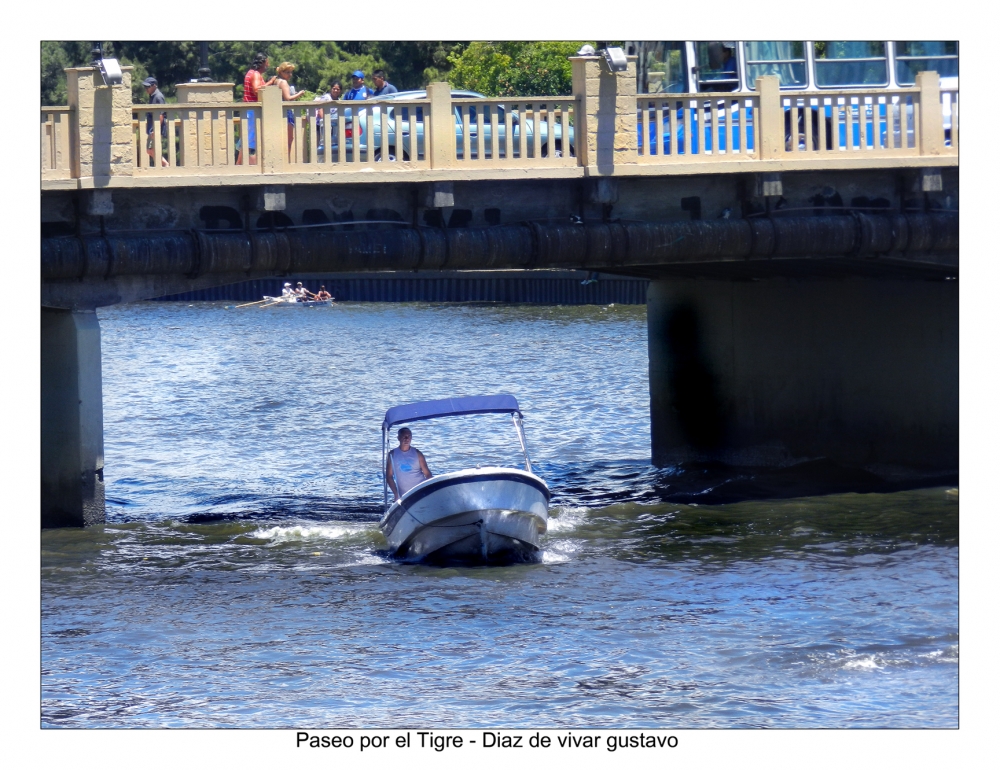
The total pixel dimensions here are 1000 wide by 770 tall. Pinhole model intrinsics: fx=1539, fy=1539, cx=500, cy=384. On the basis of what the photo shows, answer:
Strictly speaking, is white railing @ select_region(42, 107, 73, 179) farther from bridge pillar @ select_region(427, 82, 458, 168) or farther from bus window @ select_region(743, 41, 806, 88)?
bus window @ select_region(743, 41, 806, 88)

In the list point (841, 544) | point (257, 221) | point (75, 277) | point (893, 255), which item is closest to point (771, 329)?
point (893, 255)

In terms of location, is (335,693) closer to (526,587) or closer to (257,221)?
(526,587)

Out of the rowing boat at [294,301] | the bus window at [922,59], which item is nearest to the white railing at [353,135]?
the bus window at [922,59]

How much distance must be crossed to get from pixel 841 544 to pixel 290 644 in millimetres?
7330

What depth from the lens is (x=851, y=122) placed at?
18.0m

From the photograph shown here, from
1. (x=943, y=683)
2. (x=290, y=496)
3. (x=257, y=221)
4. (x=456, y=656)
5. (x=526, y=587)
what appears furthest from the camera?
(x=290, y=496)

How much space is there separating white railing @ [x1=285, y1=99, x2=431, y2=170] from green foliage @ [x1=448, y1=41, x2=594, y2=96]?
3308 centimetres

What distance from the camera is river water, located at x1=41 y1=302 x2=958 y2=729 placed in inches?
470

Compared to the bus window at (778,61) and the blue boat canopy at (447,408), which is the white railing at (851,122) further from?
the blue boat canopy at (447,408)

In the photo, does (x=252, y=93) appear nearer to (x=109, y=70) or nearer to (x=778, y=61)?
(x=109, y=70)

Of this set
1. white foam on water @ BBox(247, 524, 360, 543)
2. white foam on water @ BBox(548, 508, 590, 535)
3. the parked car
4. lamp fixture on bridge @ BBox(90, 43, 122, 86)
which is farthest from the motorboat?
lamp fixture on bridge @ BBox(90, 43, 122, 86)

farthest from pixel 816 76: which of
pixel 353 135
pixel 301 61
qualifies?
pixel 301 61

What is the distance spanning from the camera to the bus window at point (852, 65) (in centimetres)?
2034

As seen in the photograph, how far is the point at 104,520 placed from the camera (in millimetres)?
18531
